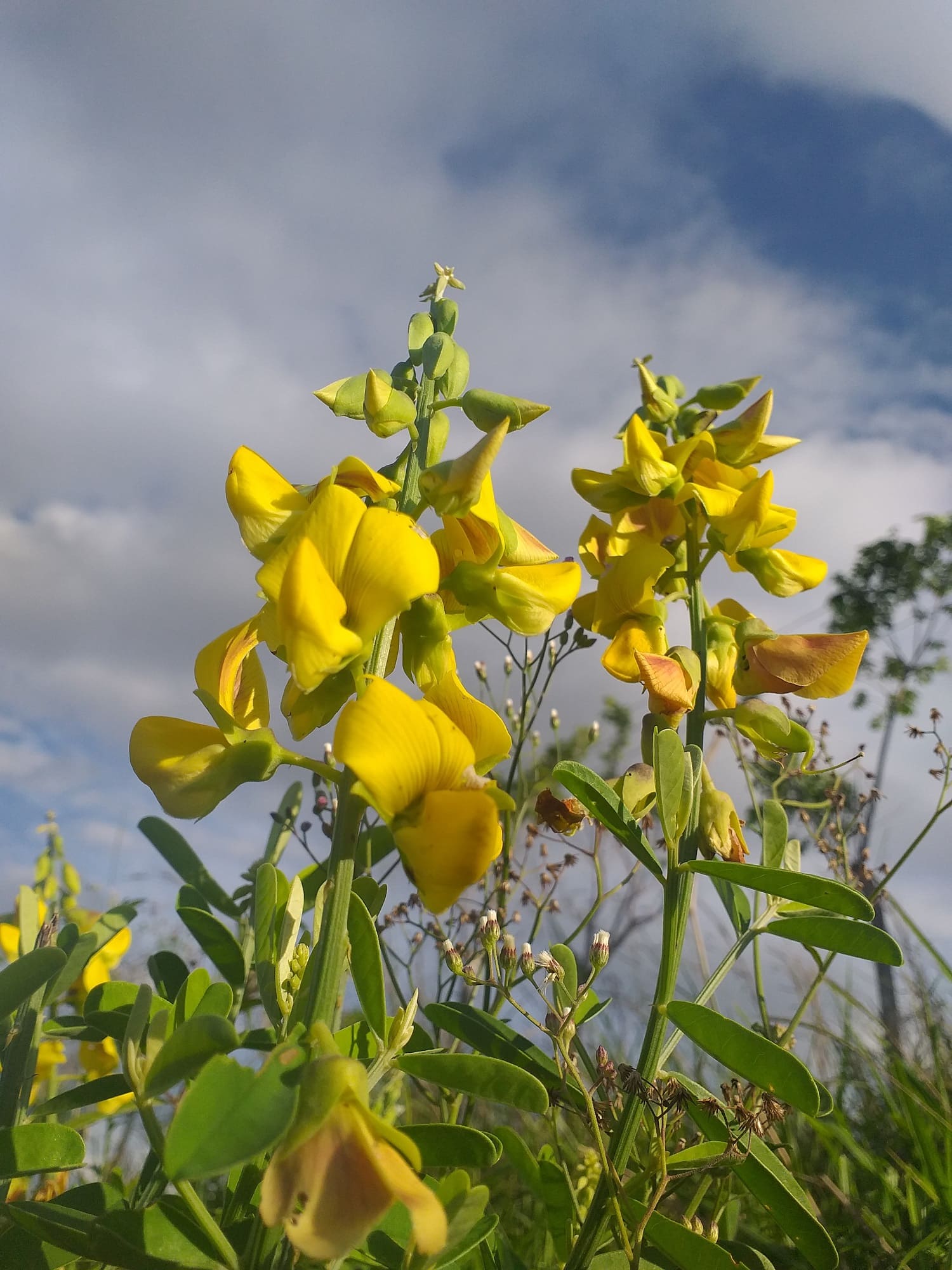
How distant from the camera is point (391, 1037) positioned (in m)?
0.94

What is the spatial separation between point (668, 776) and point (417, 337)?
653mm

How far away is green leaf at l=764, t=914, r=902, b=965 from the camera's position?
3.56 ft

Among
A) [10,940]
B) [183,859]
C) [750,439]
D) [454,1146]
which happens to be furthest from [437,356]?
[10,940]

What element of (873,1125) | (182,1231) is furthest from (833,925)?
(873,1125)

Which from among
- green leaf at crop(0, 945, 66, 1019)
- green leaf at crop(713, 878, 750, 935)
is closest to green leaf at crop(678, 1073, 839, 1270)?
green leaf at crop(713, 878, 750, 935)

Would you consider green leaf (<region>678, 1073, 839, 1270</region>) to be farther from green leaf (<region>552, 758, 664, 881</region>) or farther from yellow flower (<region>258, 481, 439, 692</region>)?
yellow flower (<region>258, 481, 439, 692</region>)

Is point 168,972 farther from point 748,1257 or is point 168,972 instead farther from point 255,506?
point 748,1257

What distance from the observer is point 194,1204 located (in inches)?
31.2

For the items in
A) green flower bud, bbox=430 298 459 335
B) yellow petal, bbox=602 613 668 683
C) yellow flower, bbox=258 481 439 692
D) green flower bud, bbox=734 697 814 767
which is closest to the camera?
yellow flower, bbox=258 481 439 692

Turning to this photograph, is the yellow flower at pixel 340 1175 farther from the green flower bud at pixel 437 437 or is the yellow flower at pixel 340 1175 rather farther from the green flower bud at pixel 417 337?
the green flower bud at pixel 417 337

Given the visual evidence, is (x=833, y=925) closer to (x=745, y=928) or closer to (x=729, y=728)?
(x=745, y=928)

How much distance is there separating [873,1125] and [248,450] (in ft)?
8.32

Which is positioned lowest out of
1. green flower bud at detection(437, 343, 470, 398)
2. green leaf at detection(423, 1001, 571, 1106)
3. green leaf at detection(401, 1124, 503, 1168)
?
green leaf at detection(401, 1124, 503, 1168)

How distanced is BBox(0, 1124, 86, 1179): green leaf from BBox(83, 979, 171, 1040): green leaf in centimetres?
15
